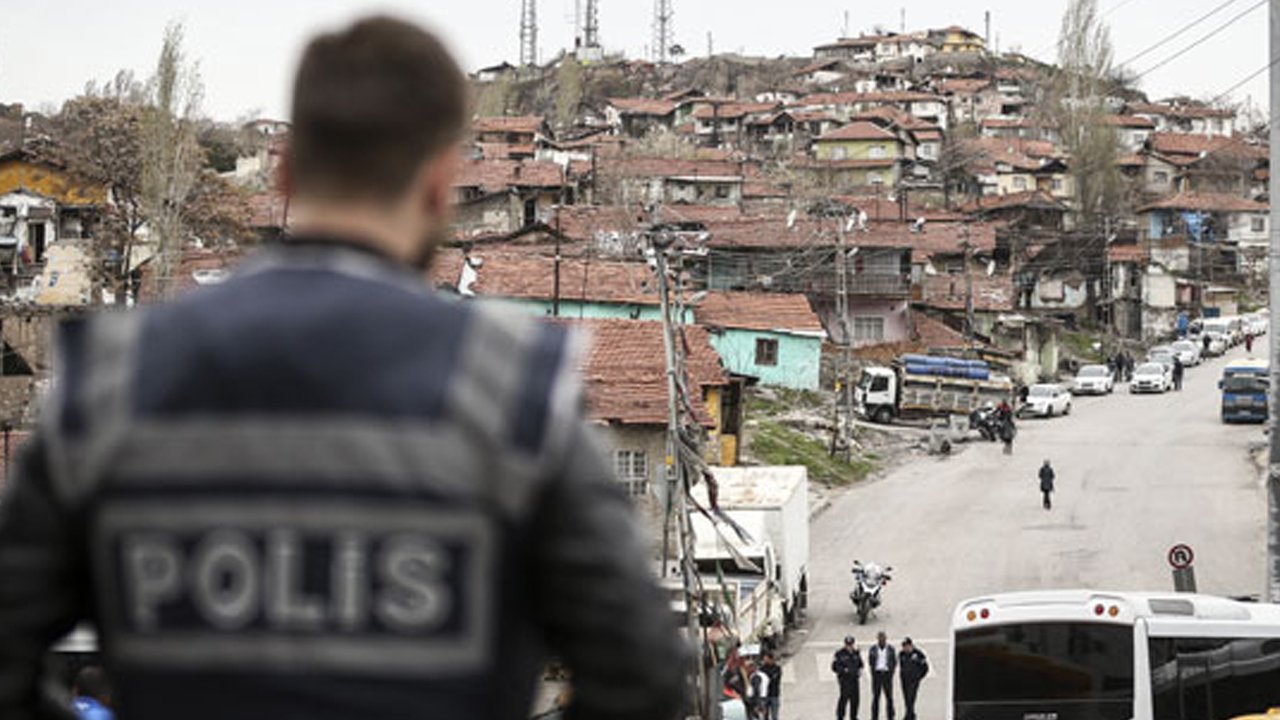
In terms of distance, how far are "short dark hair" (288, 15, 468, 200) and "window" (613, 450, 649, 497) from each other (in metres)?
35.7

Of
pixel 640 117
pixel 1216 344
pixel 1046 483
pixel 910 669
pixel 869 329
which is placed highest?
pixel 640 117

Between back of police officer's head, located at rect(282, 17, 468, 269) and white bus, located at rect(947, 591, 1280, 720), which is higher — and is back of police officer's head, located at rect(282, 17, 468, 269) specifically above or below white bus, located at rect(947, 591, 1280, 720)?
above

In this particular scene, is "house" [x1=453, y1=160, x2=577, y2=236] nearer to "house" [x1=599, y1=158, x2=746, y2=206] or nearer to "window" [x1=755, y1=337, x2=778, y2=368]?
"house" [x1=599, y1=158, x2=746, y2=206]

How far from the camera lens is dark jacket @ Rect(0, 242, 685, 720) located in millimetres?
2076

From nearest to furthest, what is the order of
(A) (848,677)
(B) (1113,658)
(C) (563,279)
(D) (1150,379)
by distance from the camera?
(B) (1113,658)
(A) (848,677)
(C) (563,279)
(D) (1150,379)

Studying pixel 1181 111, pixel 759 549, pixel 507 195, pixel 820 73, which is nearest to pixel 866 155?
pixel 507 195

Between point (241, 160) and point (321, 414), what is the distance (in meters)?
114

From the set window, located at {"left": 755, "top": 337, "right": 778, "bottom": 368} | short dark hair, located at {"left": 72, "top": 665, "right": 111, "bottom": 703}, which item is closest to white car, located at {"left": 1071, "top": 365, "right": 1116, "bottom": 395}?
window, located at {"left": 755, "top": 337, "right": 778, "bottom": 368}

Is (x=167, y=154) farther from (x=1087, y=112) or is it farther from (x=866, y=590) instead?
(x=1087, y=112)

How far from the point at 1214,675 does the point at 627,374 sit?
1939 cm

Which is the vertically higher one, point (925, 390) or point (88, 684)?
point (925, 390)

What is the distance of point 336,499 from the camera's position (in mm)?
2076

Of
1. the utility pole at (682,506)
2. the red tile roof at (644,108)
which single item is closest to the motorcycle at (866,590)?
the utility pole at (682,506)

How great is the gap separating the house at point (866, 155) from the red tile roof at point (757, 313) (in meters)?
52.2
